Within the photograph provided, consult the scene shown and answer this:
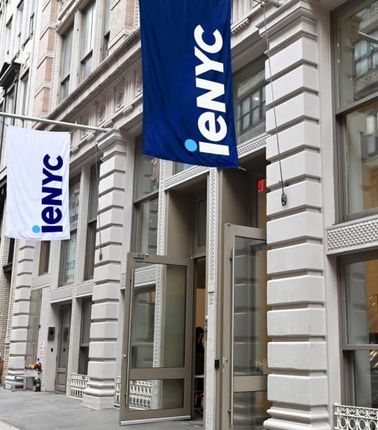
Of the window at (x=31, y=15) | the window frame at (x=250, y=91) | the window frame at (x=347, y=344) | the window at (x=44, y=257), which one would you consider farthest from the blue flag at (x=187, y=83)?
the window at (x=31, y=15)

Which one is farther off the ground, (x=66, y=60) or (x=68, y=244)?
(x=66, y=60)

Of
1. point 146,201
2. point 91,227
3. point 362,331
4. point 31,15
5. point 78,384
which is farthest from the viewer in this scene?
point 31,15

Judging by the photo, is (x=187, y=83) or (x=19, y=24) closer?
(x=187, y=83)

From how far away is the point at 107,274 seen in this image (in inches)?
529

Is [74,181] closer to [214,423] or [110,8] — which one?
[110,8]

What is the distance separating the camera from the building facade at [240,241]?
7.51 m

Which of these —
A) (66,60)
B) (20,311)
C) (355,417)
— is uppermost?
(66,60)

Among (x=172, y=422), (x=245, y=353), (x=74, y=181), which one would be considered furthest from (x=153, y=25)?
(x=74, y=181)

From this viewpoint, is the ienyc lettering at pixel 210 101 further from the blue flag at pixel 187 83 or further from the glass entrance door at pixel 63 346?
the glass entrance door at pixel 63 346

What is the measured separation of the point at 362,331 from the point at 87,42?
42.6ft

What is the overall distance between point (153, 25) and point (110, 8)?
8.57m

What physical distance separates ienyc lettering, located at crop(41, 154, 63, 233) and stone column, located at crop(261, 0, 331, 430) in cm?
684

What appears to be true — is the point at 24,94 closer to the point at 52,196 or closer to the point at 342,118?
the point at 52,196

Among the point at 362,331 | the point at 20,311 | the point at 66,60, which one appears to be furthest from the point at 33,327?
the point at 362,331
